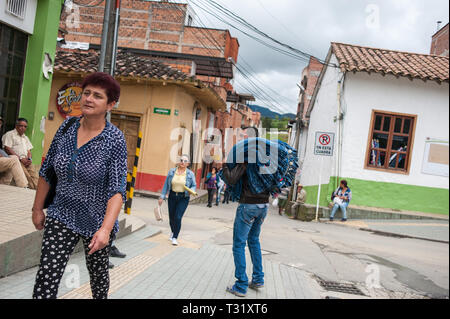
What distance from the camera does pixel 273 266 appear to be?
21.0 ft

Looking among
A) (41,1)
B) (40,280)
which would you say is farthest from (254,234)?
(41,1)

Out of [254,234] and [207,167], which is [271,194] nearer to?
[254,234]

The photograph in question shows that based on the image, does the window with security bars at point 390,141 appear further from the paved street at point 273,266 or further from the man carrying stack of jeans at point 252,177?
the man carrying stack of jeans at point 252,177

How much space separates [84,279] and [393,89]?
3536 millimetres

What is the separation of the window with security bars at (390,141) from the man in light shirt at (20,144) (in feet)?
21.8

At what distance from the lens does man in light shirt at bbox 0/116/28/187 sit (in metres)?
7.52

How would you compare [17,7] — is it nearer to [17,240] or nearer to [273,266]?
[17,240]

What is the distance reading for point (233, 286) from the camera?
473 centimetres

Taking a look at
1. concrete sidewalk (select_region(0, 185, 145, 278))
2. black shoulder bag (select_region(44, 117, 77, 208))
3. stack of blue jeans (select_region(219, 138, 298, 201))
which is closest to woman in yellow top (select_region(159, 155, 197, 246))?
concrete sidewalk (select_region(0, 185, 145, 278))

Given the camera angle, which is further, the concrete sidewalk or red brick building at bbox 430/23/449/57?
the concrete sidewalk

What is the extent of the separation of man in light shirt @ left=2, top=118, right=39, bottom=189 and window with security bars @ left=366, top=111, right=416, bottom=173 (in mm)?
6649

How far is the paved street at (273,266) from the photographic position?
435 centimetres

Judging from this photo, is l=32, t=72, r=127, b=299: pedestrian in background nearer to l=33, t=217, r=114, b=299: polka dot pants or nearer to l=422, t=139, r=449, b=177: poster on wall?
l=33, t=217, r=114, b=299: polka dot pants

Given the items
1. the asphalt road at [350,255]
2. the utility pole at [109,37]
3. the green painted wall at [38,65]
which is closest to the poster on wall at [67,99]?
the asphalt road at [350,255]
